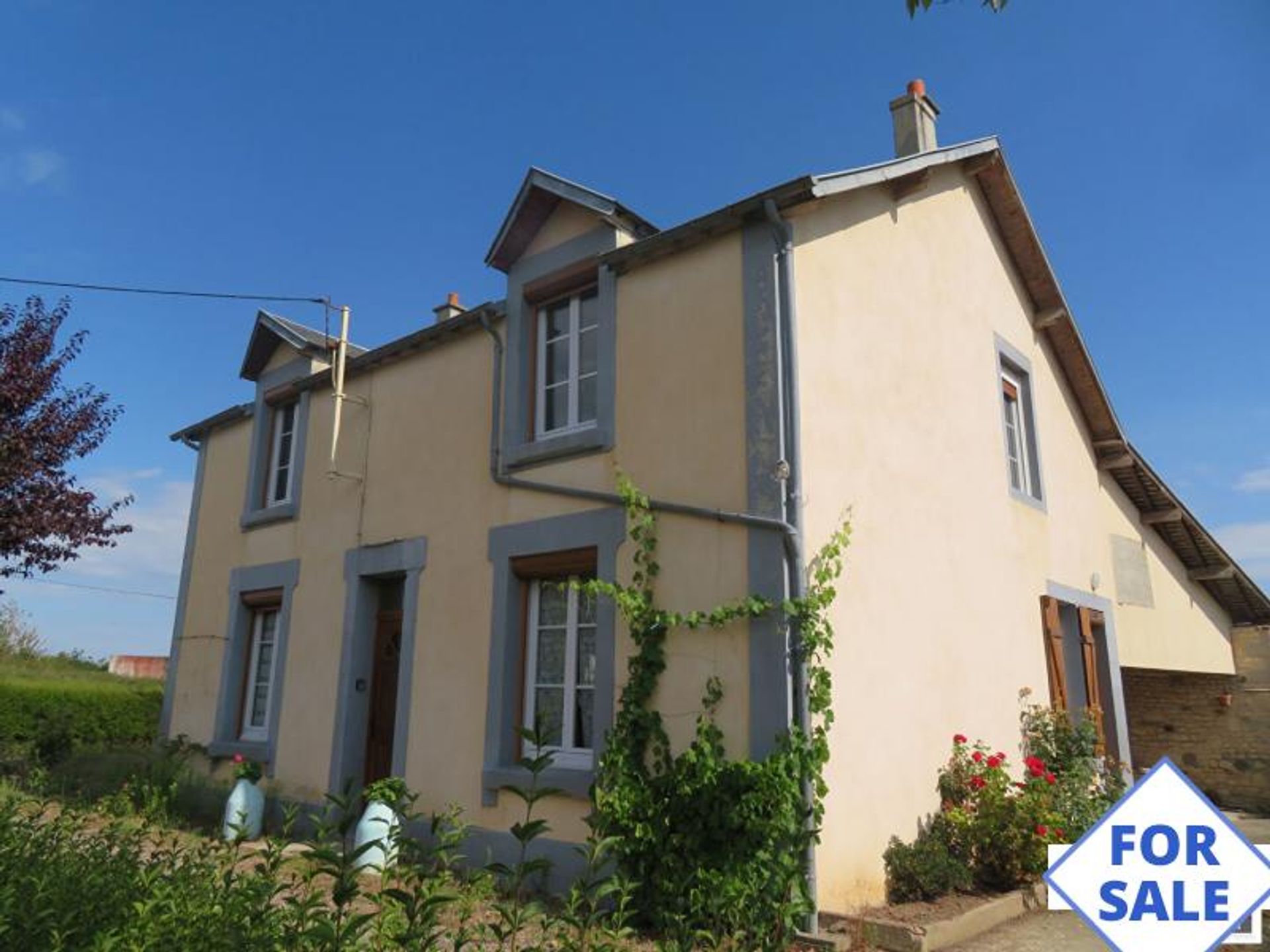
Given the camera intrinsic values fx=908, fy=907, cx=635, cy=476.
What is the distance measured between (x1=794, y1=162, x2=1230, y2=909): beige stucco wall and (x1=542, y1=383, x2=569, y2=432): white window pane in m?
2.26

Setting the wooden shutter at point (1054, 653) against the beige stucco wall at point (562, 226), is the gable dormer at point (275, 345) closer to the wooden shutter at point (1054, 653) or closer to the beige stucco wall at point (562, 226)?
the beige stucco wall at point (562, 226)

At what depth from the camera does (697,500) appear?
21.0ft

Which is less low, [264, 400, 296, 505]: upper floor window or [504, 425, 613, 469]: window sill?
[264, 400, 296, 505]: upper floor window

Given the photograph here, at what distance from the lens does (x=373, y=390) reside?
965cm

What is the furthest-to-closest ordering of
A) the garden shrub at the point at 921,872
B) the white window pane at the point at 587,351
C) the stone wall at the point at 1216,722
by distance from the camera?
the stone wall at the point at 1216,722
the white window pane at the point at 587,351
the garden shrub at the point at 921,872

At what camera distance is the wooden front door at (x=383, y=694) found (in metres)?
8.71

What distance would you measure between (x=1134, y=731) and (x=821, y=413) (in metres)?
10.1

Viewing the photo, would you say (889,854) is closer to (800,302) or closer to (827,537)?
(827,537)

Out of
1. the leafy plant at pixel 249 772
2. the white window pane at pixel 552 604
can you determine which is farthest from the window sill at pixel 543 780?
the leafy plant at pixel 249 772

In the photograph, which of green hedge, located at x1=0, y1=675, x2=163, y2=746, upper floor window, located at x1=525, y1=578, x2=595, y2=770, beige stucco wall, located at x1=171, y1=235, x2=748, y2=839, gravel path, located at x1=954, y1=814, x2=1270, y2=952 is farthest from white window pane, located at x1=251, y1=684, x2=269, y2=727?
gravel path, located at x1=954, y1=814, x2=1270, y2=952

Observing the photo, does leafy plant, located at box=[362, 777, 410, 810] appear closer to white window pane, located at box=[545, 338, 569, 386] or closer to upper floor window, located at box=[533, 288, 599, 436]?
upper floor window, located at box=[533, 288, 599, 436]

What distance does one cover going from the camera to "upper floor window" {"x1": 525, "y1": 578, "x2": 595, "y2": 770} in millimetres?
6883

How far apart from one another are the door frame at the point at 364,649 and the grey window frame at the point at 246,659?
1092 millimetres

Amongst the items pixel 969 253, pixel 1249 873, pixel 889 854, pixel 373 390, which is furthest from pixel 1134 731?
pixel 1249 873
